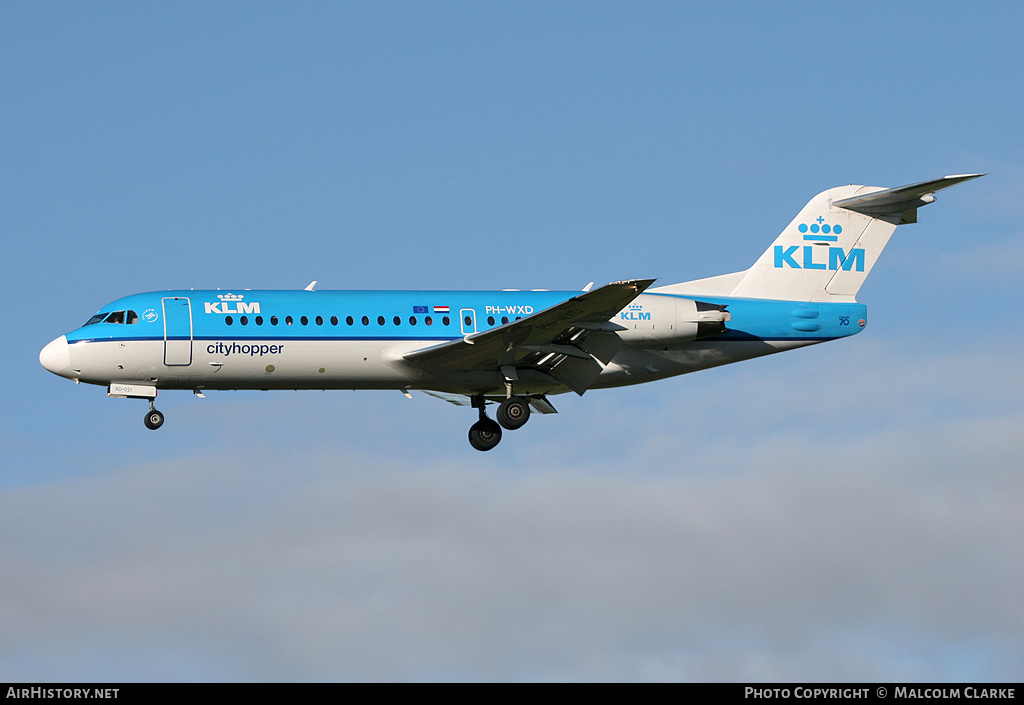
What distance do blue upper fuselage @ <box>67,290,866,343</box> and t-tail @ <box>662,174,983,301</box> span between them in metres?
2.16

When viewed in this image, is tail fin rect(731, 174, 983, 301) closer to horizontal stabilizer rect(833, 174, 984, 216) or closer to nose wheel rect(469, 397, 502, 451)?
horizontal stabilizer rect(833, 174, 984, 216)

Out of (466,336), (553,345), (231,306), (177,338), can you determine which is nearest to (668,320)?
(553,345)

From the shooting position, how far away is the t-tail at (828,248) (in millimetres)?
40062

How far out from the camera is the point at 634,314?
37.0 m

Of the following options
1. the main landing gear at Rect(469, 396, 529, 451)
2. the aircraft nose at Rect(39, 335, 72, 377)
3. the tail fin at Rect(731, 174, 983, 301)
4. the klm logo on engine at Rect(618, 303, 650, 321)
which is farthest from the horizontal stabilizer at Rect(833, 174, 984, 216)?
the aircraft nose at Rect(39, 335, 72, 377)

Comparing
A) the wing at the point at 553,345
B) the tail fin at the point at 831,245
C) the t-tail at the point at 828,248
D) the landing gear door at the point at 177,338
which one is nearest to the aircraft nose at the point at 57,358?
the landing gear door at the point at 177,338

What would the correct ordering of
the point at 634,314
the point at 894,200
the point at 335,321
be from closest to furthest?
the point at 335,321
the point at 634,314
the point at 894,200

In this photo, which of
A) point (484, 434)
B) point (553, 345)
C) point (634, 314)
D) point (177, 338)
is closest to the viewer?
point (177, 338)

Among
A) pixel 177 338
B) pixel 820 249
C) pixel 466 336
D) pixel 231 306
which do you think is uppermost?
pixel 820 249

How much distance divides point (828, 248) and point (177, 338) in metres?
17.1

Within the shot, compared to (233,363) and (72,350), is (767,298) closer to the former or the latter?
(233,363)

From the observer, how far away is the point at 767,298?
39.8m

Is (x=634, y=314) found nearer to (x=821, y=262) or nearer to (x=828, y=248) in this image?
(x=821, y=262)

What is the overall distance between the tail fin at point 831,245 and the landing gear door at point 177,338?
14.1m
